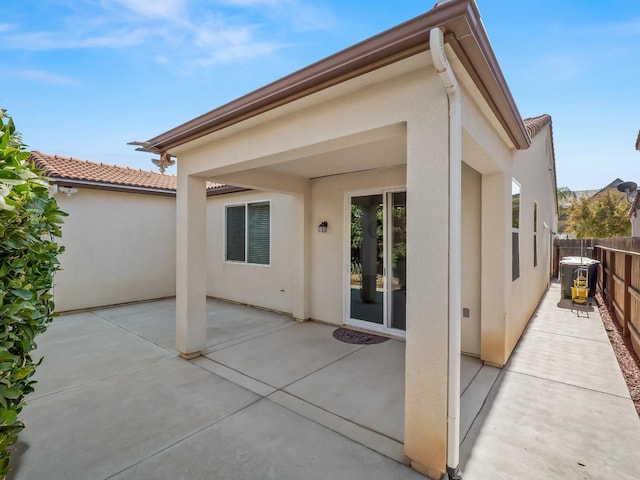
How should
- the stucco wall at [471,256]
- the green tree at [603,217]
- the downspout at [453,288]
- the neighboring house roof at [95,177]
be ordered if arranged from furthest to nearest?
the green tree at [603,217]
the neighboring house roof at [95,177]
the stucco wall at [471,256]
the downspout at [453,288]

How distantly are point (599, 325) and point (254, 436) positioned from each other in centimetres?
792

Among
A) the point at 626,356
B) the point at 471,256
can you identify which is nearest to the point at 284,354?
the point at 471,256

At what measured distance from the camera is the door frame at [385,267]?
20.6ft

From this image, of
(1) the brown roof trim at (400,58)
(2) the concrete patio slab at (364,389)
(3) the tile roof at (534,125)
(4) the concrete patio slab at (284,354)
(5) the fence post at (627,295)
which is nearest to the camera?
(1) the brown roof trim at (400,58)

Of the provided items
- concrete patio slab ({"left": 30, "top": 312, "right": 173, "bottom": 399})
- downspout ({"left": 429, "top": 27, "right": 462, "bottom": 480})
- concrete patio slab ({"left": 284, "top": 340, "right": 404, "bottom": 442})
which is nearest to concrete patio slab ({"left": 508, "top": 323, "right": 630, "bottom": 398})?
concrete patio slab ({"left": 284, "top": 340, "right": 404, "bottom": 442})

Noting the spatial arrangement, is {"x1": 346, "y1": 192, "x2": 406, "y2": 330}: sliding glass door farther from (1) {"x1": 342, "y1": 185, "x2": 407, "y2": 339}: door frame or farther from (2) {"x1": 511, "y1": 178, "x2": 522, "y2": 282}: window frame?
(2) {"x1": 511, "y1": 178, "x2": 522, "y2": 282}: window frame

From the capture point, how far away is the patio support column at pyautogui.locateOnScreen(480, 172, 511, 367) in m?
4.75

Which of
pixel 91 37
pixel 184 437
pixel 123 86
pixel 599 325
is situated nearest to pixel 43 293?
pixel 184 437

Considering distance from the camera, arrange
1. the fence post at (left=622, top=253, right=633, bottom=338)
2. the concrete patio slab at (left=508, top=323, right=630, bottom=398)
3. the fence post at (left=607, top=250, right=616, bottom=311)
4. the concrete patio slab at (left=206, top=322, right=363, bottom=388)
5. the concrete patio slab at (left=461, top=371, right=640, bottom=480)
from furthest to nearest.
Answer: the fence post at (left=607, top=250, right=616, bottom=311) < the fence post at (left=622, top=253, right=633, bottom=338) < the concrete patio slab at (left=206, top=322, right=363, bottom=388) < the concrete patio slab at (left=508, top=323, right=630, bottom=398) < the concrete patio slab at (left=461, top=371, right=640, bottom=480)

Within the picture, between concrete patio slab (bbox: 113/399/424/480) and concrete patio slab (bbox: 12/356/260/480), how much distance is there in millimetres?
219

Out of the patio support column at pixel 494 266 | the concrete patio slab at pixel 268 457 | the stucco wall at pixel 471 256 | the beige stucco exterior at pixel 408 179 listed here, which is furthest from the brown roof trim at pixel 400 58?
the concrete patio slab at pixel 268 457

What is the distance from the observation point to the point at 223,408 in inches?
146

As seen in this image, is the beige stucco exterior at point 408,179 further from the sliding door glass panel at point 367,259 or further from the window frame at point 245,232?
the window frame at point 245,232

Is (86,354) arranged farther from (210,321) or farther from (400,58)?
(400,58)
